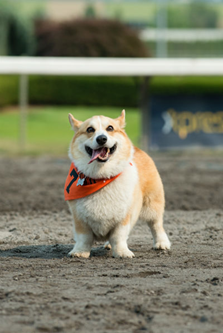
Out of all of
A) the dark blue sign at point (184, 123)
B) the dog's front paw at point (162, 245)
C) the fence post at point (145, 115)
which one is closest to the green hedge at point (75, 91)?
the fence post at point (145, 115)

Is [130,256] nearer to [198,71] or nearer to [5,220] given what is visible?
[5,220]

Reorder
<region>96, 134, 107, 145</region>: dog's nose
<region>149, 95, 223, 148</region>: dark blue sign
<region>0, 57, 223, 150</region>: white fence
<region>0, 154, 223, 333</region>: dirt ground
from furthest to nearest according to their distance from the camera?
1. <region>149, 95, 223, 148</region>: dark blue sign
2. <region>0, 57, 223, 150</region>: white fence
3. <region>96, 134, 107, 145</region>: dog's nose
4. <region>0, 154, 223, 333</region>: dirt ground

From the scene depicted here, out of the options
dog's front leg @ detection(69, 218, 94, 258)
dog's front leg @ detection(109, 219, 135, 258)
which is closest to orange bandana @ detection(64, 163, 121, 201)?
dog's front leg @ detection(69, 218, 94, 258)

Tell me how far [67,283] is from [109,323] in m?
0.99

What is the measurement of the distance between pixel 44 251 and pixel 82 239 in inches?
28.7

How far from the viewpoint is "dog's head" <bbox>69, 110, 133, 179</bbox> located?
5.28 m

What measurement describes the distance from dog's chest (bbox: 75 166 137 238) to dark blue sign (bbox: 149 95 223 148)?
12761 mm

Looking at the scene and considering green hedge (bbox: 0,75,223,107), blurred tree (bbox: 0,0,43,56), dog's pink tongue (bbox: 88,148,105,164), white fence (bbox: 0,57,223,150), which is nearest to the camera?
dog's pink tongue (bbox: 88,148,105,164)

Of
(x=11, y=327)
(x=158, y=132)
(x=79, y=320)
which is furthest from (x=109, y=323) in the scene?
(x=158, y=132)

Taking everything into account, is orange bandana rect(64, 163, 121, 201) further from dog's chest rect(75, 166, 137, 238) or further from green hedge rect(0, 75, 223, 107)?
green hedge rect(0, 75, 223, 107)

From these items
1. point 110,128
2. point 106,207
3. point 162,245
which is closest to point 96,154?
point 110,128

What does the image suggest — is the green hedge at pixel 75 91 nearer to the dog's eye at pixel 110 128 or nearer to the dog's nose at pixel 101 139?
the dog's eye at pixel 110 128

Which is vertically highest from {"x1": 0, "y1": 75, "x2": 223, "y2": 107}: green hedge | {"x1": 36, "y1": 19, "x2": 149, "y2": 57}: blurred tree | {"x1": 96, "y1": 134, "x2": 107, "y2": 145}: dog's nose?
{"x1": 36, "y1": 19, "x2": 149, "y2": 57}: blurred tree

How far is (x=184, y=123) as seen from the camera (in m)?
18.2
